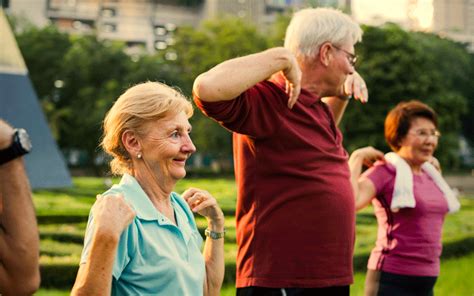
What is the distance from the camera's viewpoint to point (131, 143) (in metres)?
2.48

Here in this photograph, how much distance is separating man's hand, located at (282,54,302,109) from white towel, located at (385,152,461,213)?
1350 millimetres

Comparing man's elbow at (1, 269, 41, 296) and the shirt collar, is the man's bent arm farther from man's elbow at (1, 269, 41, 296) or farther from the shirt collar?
the shirt collar

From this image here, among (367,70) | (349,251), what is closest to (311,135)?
(349,251)

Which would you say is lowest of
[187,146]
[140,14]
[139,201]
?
[140,14]

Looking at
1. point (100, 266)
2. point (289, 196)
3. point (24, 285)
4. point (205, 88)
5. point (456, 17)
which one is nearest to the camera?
point (24, 285)

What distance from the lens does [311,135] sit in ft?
10.6

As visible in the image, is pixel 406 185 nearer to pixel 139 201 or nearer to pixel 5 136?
pixel 139 201

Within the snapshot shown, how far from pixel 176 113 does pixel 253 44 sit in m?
38.7

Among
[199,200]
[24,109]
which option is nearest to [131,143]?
[199,200]

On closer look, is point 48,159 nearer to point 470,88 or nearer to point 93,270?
point 93,270

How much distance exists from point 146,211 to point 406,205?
2127 mm

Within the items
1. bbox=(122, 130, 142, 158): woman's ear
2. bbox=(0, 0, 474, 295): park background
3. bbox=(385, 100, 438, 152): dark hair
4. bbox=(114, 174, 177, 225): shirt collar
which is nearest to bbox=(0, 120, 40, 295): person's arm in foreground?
bbox=(114, 174, 177, 225): shirt collar

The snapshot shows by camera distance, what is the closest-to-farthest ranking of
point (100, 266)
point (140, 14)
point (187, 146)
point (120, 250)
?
point (100, 266) → point (120, 250) → point (187, 146) → point (140, 14)

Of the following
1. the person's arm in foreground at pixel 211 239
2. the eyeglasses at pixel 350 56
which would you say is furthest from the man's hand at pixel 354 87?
the person's arm in foreground at pixel 211 239
